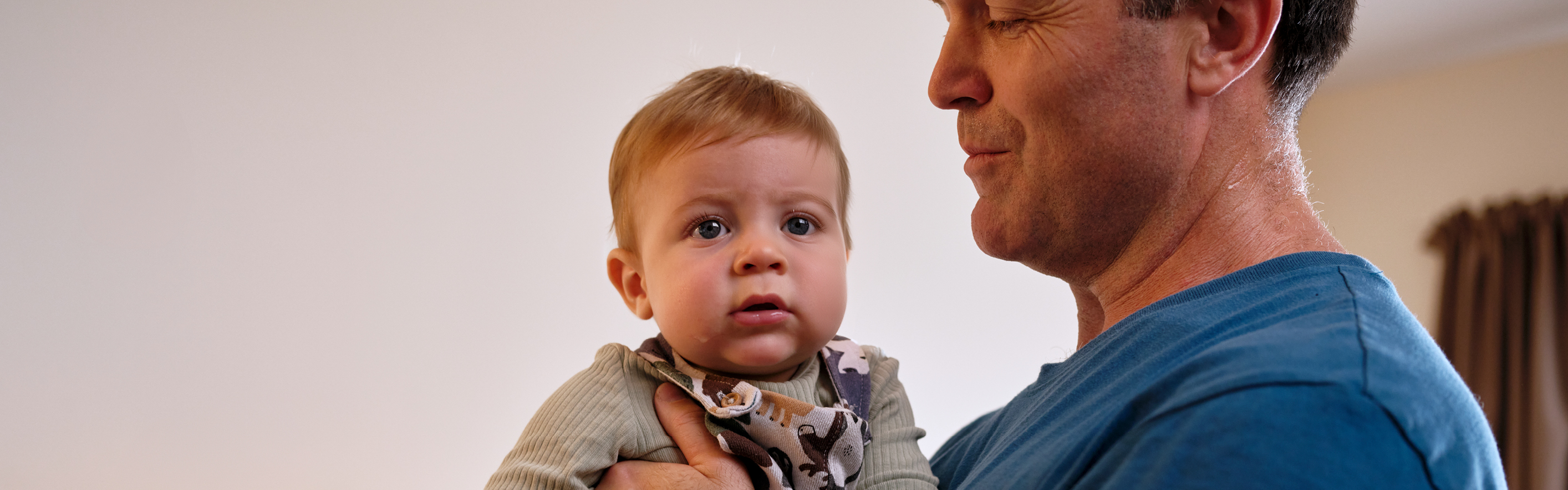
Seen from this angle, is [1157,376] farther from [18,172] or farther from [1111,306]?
[18,172]

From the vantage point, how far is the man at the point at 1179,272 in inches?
21.0

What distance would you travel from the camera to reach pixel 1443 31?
4.00 meters

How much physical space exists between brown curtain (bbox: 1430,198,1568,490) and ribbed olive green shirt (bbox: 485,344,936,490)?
153 inches

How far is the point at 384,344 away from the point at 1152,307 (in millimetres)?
1689

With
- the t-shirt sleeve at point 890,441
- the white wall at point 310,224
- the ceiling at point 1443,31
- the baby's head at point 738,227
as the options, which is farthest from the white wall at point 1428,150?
the baby's head at point 738,227

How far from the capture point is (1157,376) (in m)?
0.68

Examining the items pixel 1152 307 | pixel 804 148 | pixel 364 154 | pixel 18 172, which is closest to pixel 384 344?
pixel 364 154

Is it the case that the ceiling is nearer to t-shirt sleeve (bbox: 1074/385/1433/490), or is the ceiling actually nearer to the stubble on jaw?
Result: the stubble on jaw

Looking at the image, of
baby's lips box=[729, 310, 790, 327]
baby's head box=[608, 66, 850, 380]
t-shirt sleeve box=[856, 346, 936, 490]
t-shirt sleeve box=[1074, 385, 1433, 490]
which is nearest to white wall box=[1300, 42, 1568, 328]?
t-shirt sleeve box=[856, 346, 936, 490]

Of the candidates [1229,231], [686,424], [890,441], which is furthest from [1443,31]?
[686,424]

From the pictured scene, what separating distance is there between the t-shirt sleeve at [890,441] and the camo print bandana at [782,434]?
1.3 inches

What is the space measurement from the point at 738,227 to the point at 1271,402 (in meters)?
0.69

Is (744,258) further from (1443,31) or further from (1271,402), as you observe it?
(1443,31)

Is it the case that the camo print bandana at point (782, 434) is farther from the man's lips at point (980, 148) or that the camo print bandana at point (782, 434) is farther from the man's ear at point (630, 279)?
the man's lips at point (980, 148)
